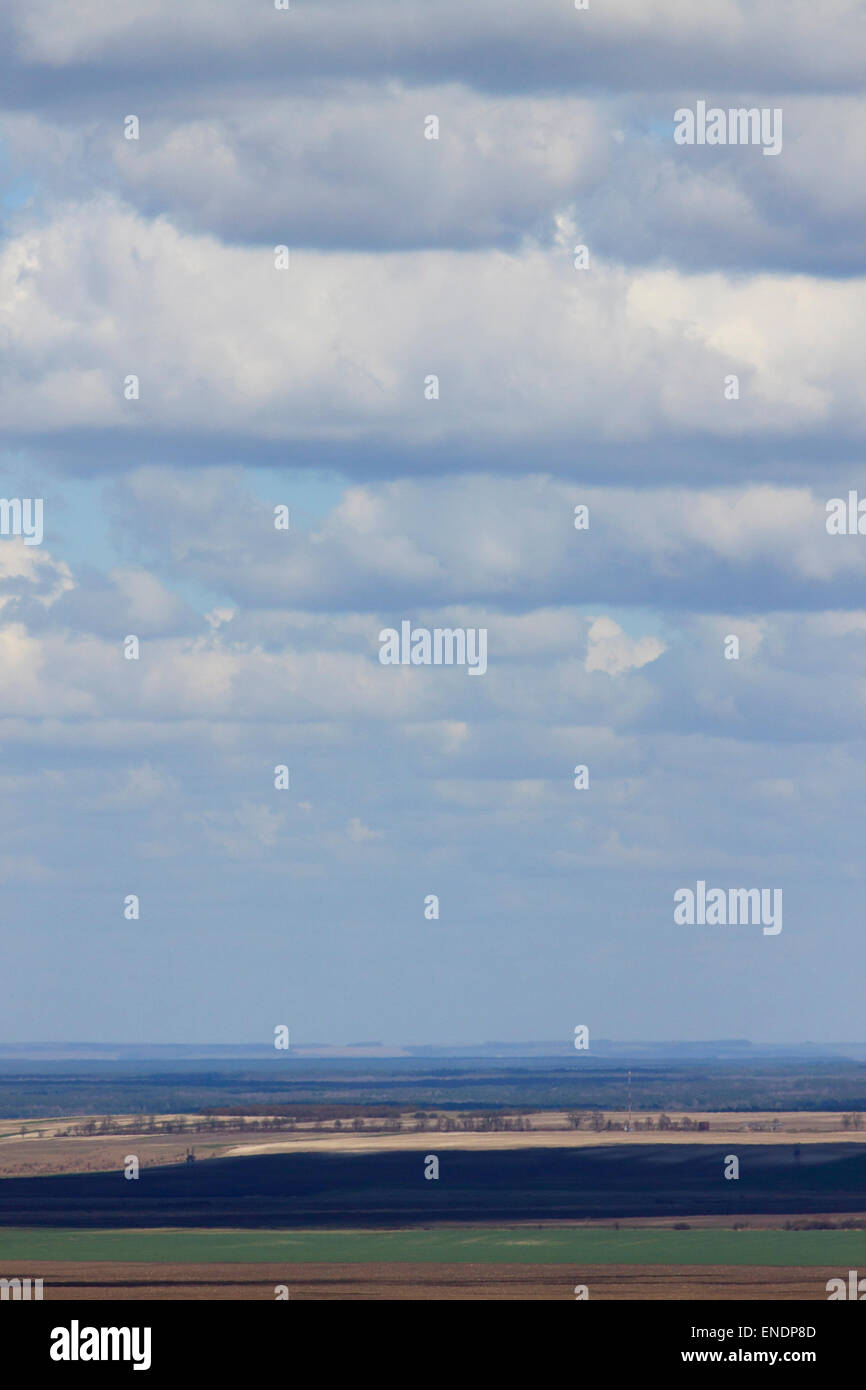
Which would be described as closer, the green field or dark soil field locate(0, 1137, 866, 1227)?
the green field

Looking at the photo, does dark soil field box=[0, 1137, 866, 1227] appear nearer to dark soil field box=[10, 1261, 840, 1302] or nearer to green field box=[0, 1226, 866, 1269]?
green field box=[0, 1226, 866, 1269]

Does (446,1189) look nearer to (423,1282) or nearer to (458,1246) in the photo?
(458,1246)

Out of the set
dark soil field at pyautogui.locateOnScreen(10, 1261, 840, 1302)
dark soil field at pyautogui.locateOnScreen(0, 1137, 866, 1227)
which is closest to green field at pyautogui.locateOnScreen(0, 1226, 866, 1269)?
dark soil field at pyautogui.locateOnScreen(10, 1261, 840, 1302)

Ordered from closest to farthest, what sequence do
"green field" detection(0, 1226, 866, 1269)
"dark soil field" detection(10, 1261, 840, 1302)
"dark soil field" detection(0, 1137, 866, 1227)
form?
"dark soil field" detection(10, 1261, 840, 1302), "green field" detection(0, 1226, 866, 1269), "dark soil field" detection(0, 1137, 866, 1227)

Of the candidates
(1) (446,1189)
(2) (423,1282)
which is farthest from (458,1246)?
(1) (446,1189)
